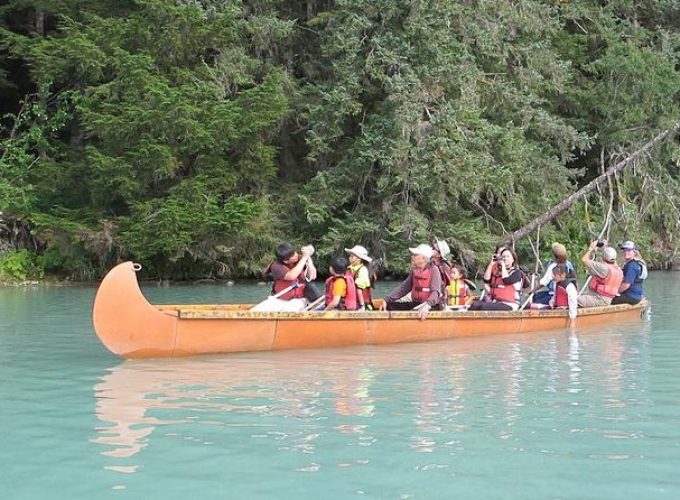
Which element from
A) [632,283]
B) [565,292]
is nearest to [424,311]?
[565,292]

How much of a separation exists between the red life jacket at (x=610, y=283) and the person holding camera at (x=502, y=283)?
2.23 metres

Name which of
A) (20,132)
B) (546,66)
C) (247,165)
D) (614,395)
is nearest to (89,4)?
(20,132)

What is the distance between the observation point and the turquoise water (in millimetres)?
5523

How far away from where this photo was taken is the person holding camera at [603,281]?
578 inches

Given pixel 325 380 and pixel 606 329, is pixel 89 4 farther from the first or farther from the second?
pixel 325 380

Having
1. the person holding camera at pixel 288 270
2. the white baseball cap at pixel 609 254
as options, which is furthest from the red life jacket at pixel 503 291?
the person holding camera at pixel 288 270

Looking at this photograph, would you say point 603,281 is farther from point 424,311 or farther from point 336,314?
point 336,314

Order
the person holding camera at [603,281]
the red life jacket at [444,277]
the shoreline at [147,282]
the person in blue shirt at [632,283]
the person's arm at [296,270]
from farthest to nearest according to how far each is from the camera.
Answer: the shoreline at [147,282] → the person in blue shirt at [632,283] → the person holding camera at [603,281] → the red life jacket at [444,277] → the person's arm at [296,270]

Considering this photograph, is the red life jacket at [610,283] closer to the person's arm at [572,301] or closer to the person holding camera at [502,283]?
the person's arm at [572,301]

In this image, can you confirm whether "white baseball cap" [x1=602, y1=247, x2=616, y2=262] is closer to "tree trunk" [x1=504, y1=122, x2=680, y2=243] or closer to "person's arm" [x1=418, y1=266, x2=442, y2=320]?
"person's arm" [x1=418, y1=266, x2=442, y2=320]

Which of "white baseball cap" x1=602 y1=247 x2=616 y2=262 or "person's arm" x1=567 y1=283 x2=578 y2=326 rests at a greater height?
"white baseball cap" x1=602 y1=247 x2=616 y2=262

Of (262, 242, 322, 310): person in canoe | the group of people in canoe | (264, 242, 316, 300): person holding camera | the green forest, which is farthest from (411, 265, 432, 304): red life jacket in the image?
the green forest

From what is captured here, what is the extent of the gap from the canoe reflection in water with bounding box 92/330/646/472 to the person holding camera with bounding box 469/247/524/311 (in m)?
1.63

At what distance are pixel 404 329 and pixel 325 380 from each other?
2771 millimetres
